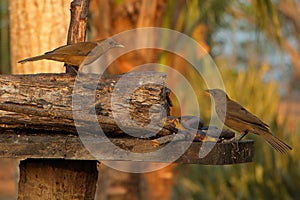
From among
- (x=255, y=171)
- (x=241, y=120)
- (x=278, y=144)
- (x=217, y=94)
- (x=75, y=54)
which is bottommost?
(x=255, y=171)

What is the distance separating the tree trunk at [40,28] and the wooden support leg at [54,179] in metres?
1.80

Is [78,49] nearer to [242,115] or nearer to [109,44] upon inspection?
[109,44]

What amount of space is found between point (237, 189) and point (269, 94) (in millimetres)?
1636

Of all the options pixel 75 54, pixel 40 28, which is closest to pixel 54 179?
pixel 75 54

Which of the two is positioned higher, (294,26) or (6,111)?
(294,26)

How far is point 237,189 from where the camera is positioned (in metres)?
9.24

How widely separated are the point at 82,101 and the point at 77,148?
0.78ft

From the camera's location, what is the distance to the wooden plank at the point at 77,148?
3.20 m

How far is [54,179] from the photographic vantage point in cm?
362

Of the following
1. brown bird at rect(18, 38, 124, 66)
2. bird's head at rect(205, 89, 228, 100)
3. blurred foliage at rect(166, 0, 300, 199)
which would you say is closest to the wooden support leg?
brown bird at rect(18, 38, 124, 66)

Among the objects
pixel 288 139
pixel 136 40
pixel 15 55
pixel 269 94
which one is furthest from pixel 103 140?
pixel 269 94

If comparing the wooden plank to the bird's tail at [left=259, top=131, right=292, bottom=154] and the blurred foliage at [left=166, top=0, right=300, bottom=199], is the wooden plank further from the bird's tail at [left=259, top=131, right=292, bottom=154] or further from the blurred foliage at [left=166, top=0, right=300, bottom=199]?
the blurred foliage at [left=166, top=0, right=300, bottom=199]

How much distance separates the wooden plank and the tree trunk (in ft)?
6.99

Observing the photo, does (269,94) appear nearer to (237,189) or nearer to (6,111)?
(237,189)
